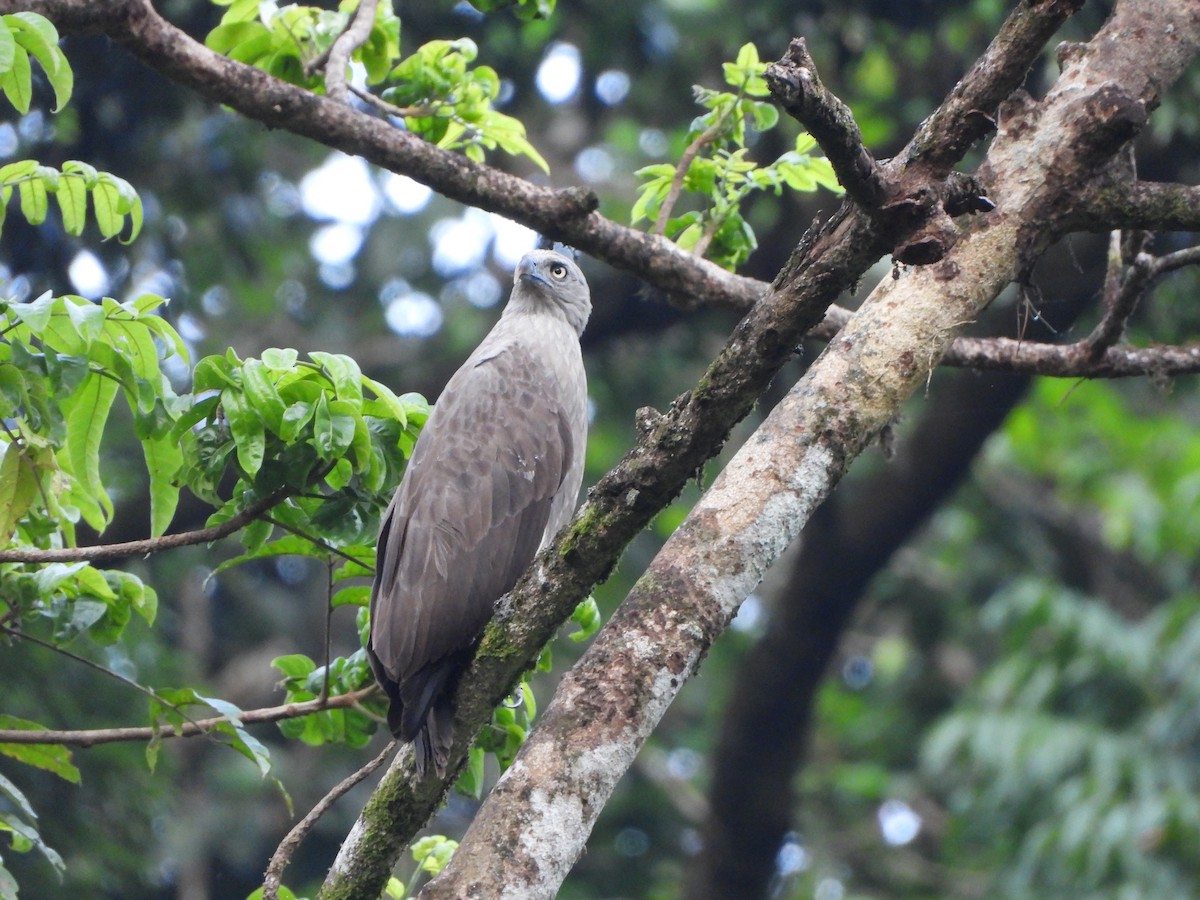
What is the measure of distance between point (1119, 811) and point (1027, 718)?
3.86ft

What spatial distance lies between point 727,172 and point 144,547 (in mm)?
2094

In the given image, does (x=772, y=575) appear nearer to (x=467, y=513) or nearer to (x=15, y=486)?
(x=467, y=513)

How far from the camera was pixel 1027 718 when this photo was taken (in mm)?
8734

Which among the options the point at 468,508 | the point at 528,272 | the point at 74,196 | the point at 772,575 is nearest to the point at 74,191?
the point at 74,196

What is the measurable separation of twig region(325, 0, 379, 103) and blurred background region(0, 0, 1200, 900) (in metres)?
2.03

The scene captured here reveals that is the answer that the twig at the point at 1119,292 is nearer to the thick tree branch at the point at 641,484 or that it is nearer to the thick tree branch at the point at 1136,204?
the thick tree branch at the point at 1136,204

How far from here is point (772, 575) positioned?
1121 centimetres

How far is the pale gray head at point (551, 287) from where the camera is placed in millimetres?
5039

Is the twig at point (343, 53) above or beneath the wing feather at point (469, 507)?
above

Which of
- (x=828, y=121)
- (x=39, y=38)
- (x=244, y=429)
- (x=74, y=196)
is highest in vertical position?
(x=828, y=121)

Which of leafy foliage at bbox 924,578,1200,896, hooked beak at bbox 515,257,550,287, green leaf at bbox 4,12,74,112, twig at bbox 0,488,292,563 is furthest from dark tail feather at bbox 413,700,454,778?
leafy foliage at bbox 924,578,1200,896

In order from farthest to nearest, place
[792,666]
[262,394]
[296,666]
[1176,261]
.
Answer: [792,666] < [1176,261] < [296,666] < [262,394]

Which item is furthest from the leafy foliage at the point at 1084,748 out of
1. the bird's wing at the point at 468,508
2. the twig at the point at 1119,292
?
the bird's wing at the point at 468,508

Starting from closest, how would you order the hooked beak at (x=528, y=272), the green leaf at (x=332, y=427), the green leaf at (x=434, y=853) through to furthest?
the green leaf at (x=332, y=427) → the green leaf at (x=434, y=853) → the hooked beak at (x=528, y=272)
